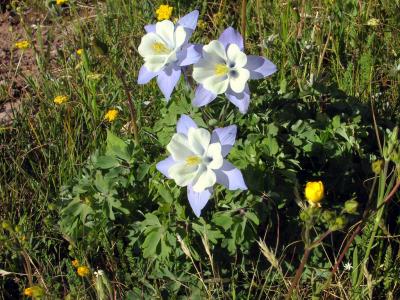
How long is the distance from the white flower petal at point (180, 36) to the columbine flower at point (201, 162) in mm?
294

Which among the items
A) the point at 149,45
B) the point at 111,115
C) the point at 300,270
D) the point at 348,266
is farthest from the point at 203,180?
the point at 111,115

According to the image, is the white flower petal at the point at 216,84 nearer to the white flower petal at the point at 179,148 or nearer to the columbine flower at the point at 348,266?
the white flower petal at the point at 179,148

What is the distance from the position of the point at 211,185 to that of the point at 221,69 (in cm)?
37

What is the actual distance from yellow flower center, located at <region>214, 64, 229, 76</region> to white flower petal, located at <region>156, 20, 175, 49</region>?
0.72ft

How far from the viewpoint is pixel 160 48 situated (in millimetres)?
2102

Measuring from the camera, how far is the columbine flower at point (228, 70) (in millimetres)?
1976

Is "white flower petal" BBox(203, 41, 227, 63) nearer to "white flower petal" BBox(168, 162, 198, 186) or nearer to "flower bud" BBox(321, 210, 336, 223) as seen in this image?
"white flower petal" BBox(168, 162, 198, 186)

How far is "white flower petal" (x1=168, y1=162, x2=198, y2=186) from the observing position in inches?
76.4

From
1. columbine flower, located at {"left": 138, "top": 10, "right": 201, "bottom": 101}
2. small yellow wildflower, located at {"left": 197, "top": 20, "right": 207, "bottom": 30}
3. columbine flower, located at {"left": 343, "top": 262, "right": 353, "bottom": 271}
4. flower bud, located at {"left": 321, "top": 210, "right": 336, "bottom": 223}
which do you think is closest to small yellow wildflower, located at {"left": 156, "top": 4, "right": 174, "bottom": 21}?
small yellow wildflower, located at {"left": 197, "top": 20, "right": 207, "bottom": 30}

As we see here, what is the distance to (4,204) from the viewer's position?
2.78 m

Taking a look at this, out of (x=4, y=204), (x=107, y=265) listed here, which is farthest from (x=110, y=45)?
(x=107, y=265)

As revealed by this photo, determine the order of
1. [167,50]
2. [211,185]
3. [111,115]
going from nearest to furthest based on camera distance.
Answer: [211,185] < [167,50] < [111,115]

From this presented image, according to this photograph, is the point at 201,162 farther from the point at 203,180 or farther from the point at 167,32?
the point at 167,32

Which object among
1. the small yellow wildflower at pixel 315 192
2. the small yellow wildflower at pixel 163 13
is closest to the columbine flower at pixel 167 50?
the small yellow wildflower at pixel 315 192
